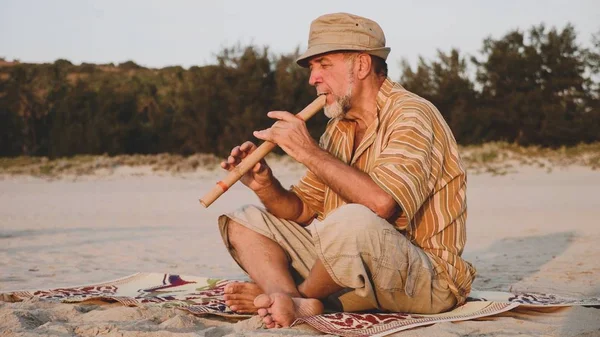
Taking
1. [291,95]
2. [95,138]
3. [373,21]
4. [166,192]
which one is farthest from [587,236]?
[95,138]

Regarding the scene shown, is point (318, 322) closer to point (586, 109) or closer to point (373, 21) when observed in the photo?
point (373, 21)

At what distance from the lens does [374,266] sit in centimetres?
279

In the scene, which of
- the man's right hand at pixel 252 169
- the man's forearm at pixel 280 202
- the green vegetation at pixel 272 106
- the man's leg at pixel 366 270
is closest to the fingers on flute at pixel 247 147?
the man's right hand at pixel 252 169

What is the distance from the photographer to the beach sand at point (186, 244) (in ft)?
9.78

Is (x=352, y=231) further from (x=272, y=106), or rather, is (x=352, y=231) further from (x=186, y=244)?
(x=272, y=106)

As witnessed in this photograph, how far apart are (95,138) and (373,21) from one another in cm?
1359

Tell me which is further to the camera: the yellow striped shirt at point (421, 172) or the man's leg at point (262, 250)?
the man's leg at point (262, 250)

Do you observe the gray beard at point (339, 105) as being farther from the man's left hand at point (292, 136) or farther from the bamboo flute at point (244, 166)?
the man's left hand at point (292, 136)

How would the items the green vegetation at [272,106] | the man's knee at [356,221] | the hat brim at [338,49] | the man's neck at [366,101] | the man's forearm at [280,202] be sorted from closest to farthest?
1. the man's knee at [356,221]
2. the hat brim at [338,49]
3. the man's neck at [366,101]
4. the man's forearm at [280,202]
5. the green vegetation at [272,106]

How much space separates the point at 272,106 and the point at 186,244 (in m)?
9.73

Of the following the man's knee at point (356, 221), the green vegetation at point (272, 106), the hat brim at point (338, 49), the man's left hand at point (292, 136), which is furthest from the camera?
the green vegetation at point (272, 106)

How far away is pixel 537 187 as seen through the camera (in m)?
10.7

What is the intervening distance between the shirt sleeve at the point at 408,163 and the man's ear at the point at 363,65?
32 cm

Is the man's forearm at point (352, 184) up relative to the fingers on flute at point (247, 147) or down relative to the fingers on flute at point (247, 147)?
down
